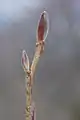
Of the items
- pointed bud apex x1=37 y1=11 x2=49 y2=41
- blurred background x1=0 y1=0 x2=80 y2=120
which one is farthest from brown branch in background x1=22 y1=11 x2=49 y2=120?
blurred background x1=0 y1=0 x2=80 y2=120

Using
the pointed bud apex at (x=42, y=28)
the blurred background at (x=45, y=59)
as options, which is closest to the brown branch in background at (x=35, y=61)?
the pointed bud apex at (x=42, y=28)

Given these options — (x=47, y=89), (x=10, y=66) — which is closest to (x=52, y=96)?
(x=47, y=89)

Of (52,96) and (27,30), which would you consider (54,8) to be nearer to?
(27,30)

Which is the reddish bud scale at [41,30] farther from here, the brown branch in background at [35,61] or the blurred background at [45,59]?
the blurred background at [45,59]

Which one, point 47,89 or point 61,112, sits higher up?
point 47,89

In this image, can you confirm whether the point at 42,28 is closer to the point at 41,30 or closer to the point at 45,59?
the point at 41,30

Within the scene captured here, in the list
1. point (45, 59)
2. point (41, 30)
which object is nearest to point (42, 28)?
point (41, 30)

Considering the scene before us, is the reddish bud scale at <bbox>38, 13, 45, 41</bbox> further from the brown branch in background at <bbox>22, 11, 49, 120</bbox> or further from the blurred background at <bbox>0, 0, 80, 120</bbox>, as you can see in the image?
the blurred background at <bbox>0, 0, 80, 120</bbox>

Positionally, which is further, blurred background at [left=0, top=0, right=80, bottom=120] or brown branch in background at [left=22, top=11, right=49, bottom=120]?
blurred background at [left=0, top=0, right=80, bottom=120]
